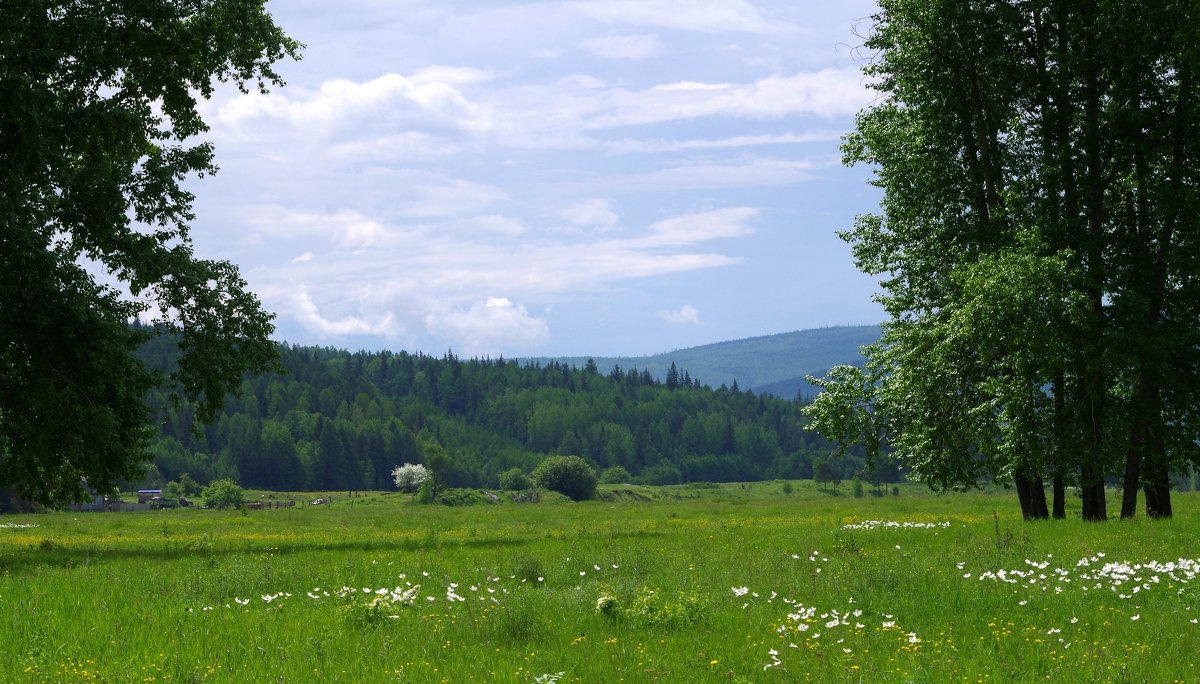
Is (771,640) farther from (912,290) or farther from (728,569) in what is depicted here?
(912,290)

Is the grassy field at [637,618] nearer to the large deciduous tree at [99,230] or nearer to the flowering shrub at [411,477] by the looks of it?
the large deciduous tree at [99,230]

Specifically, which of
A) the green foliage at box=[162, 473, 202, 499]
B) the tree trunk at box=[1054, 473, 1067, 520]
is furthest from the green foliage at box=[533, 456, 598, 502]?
the tree trunk at box=[1054, 473, 1067, 520]

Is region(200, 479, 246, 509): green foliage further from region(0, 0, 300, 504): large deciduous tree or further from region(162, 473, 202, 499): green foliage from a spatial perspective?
region(0, 0, 300, 504): large deciduous tree

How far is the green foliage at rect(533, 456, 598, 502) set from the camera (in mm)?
170625

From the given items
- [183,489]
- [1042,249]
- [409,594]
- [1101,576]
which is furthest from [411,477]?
[1101,576]

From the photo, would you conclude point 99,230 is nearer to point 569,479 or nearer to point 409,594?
point 409,594

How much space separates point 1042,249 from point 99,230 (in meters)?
23.5

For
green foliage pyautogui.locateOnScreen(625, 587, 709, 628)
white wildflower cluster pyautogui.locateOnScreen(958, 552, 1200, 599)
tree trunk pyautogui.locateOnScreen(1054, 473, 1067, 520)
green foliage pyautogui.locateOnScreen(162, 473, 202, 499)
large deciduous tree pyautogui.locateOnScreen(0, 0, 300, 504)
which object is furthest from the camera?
green foliage pyautogui.locateOnScreen(162, 473, 202, 499)

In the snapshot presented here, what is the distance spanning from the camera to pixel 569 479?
561 feet

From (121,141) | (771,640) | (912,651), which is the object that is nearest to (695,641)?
(771,640)

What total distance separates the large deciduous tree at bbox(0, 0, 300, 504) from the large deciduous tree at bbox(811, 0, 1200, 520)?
57.8 ft

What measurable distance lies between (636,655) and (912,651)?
9.25ft

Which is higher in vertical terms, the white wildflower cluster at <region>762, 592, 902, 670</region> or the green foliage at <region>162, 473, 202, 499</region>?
the white wildflower cluster at <region>762, 592, 902, 670</region>

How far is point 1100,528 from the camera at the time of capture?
21.5 meters
